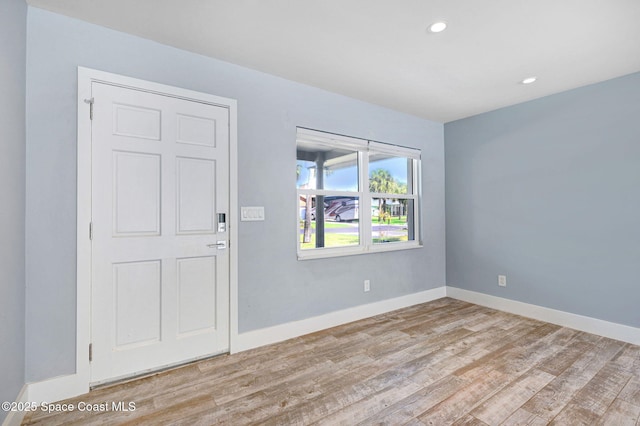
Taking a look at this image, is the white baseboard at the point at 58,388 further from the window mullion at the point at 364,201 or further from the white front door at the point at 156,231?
the window mullion at the point at 364,201

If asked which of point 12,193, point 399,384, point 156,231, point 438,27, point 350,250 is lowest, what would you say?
point 399,384

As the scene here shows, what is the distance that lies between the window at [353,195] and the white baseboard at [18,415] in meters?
2.15

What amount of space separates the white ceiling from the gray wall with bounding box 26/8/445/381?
0.16 meters

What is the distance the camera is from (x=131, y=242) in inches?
87.4

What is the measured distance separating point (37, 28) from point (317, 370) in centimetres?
308

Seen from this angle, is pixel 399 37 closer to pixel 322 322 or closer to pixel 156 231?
pixel 156 231

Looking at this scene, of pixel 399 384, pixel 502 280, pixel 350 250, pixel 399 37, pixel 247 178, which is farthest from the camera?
pixel 502 280

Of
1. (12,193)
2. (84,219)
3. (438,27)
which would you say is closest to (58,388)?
(84,219)

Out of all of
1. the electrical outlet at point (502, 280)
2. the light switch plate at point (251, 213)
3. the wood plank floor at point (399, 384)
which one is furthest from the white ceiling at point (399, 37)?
the wood plank floor at point (399, 384)

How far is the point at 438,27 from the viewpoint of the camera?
2.15 meters

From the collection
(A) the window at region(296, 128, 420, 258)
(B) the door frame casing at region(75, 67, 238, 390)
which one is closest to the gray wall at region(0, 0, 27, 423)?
(B) the door frame casing at region(75, 67, 238, 390)

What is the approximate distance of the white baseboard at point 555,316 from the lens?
2861 mm

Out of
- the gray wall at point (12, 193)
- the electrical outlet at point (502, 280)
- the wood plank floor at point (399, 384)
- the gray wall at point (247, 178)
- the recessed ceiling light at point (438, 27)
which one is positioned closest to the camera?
the gray wall at point (12, 193)

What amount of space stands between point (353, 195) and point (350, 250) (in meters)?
0.65
